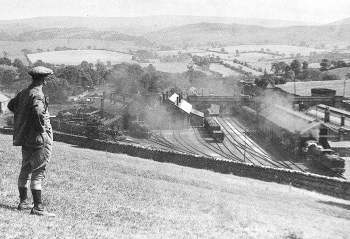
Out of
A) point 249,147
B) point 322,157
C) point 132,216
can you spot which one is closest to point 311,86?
point 249,147

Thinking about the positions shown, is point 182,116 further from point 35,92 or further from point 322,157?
point 35,92

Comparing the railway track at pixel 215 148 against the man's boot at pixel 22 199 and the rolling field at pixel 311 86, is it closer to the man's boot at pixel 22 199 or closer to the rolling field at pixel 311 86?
the man's boot at pixel 22 199

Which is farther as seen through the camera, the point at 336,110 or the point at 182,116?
the point at 336,110

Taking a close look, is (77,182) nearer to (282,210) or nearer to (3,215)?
(3,215)

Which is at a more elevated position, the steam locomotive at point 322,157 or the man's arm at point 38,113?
the man's arm at point 38,113

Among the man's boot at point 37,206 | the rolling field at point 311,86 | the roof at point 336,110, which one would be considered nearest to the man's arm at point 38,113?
the man's boot at point 37,206

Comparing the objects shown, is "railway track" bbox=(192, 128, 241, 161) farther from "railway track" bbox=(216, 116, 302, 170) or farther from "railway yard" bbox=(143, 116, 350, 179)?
"railway track" bbox=(216, 116, 302, 170)
